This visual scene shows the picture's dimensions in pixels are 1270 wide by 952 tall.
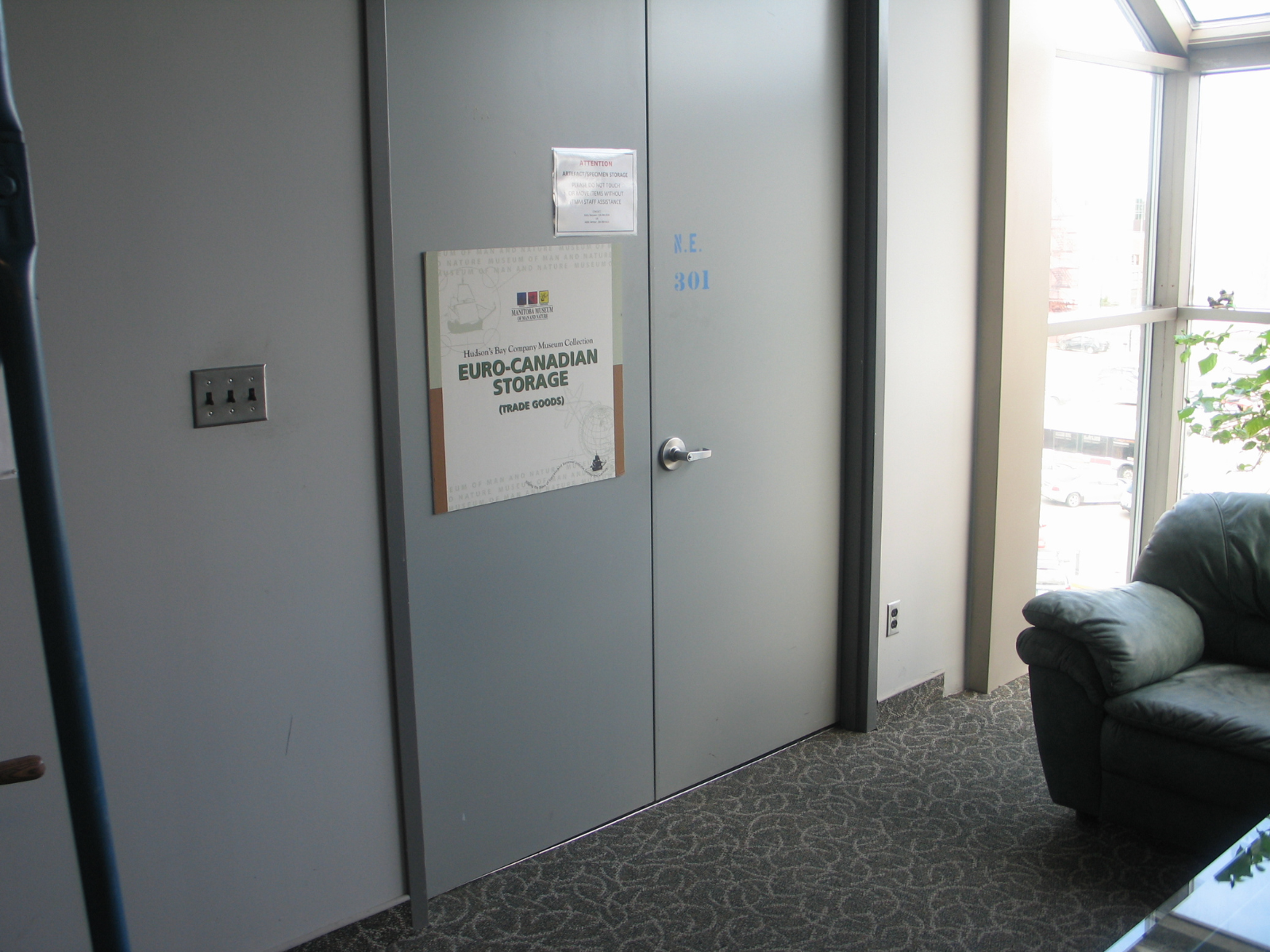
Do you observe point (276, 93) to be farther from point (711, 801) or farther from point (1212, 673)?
point (1212, 673)

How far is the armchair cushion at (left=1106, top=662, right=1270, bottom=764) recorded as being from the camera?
2.45m

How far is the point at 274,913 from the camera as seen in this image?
2186mm

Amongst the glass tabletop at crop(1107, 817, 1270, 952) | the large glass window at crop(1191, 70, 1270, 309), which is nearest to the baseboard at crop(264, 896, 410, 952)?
the glass tabletop at crop(1107, 817, 1270, 952)

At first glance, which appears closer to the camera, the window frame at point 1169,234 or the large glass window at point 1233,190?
the window frame at point 1169,234

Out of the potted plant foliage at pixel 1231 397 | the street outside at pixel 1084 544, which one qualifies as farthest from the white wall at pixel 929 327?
the potted plant foliage at pixel 1231 397

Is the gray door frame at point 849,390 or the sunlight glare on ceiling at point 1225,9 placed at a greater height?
the sunlight glare on ceiling at point 1225,9

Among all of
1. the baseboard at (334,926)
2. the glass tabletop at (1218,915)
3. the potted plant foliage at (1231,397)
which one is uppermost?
the potted plant foliage at (1231,397)

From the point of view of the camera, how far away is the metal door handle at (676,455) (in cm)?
274

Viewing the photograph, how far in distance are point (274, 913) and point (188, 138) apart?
1.52 meters

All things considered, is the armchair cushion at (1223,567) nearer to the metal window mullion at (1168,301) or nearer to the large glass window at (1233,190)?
the metal window mullion at (1168,301)

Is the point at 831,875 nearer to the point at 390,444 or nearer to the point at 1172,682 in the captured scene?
the point at 1172,682

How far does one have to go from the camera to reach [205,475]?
1980mm

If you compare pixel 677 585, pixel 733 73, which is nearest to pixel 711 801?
pixel 677 585

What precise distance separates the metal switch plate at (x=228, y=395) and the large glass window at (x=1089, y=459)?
8.93 feet
